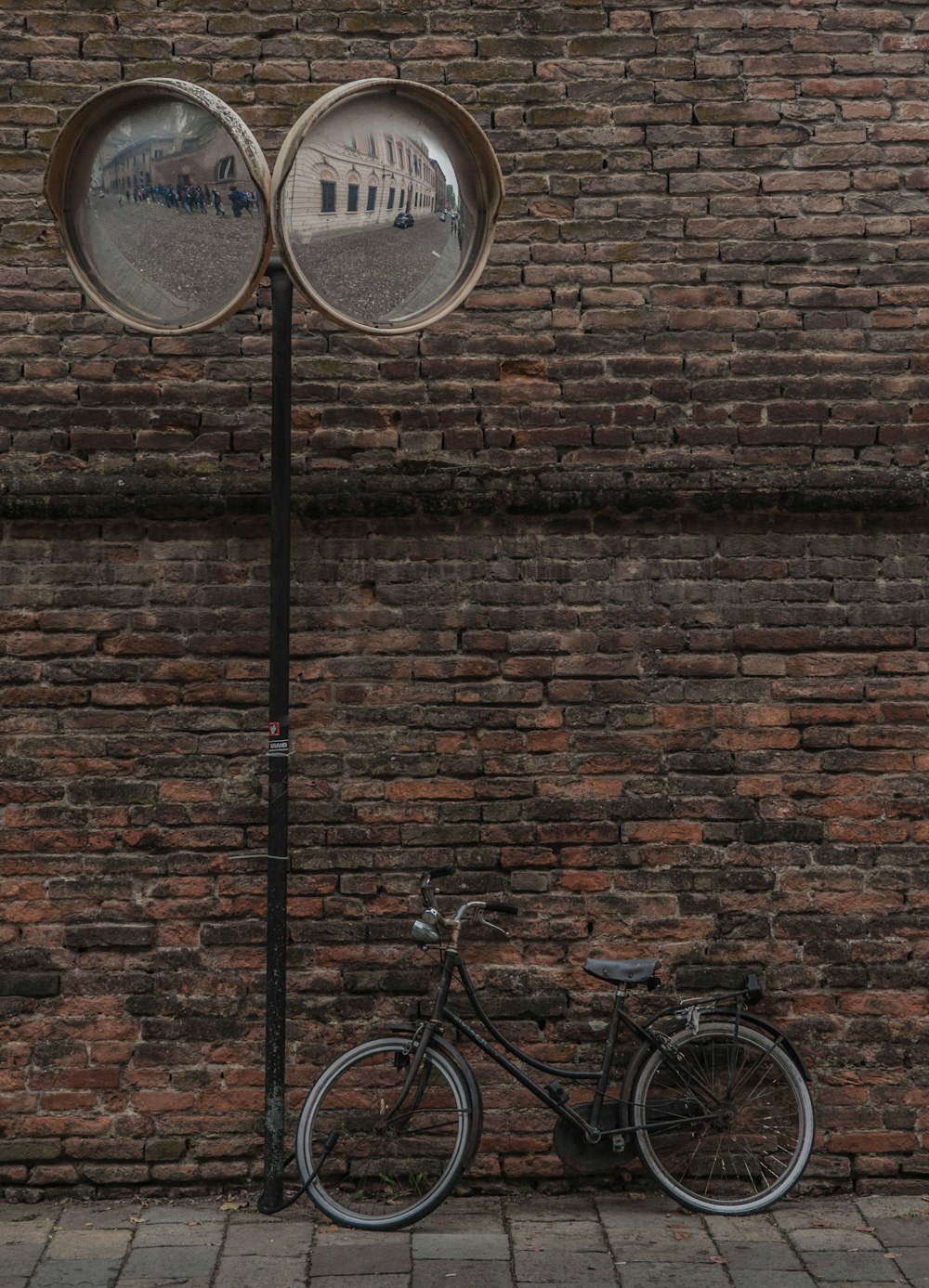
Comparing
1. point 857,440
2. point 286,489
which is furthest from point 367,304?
point 857,440

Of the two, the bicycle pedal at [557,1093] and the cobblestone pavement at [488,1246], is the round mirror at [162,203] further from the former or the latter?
the cobblestone pavement at [488,1246]

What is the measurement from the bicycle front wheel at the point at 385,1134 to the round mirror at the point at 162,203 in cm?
258

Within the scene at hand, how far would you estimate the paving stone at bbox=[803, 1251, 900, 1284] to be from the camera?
3895 mm

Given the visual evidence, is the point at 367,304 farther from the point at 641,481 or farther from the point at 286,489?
the point at 641,481

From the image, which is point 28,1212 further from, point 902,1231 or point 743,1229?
point 902,1231

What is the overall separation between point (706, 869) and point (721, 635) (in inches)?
35.0

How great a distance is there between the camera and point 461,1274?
154 inches

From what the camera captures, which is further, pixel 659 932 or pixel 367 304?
pixel 659 932

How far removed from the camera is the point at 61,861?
15.4ft

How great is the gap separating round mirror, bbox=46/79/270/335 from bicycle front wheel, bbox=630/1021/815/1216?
302 centimetres

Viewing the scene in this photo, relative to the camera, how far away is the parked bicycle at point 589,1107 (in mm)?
4324

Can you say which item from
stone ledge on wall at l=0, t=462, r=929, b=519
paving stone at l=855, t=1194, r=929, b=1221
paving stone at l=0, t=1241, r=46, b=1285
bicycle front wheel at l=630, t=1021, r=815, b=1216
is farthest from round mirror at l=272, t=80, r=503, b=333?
paving stone at l=855, t=1194, r=929, b=1221

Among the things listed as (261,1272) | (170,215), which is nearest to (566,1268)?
(261,1272)

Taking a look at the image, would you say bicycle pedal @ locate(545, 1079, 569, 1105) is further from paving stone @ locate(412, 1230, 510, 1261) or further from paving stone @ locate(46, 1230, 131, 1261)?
paving stone @ locate(46, 1230, 131, 1261)
